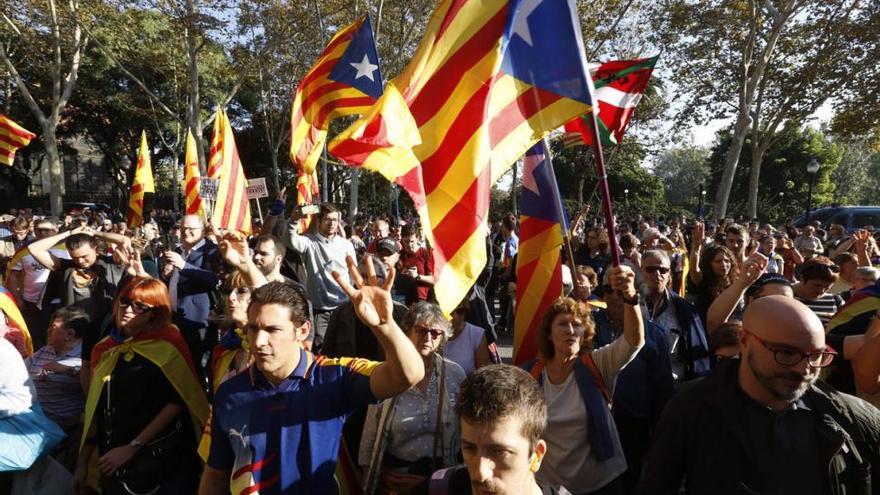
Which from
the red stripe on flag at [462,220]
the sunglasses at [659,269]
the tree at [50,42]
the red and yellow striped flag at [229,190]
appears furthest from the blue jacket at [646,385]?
the tree at [50,42]

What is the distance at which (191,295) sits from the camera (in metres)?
4.52

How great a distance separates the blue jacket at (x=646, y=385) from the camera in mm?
3162

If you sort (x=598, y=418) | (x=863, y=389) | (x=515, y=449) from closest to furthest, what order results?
(x=515, y=449)
(x=863, y=389)
(x=598, y=418)

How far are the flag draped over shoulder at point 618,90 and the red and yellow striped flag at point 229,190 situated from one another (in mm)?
3738

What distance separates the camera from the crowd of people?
1982 millimetres

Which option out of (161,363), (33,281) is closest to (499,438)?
(161,363)

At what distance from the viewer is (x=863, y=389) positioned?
2529 millimetres

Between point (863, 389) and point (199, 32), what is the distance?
16228 millimetres

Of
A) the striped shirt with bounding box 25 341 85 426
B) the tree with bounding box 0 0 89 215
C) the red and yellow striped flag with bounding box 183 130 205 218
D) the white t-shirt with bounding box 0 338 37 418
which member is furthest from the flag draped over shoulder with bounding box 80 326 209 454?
the tree with bounding box 0 0 89 215

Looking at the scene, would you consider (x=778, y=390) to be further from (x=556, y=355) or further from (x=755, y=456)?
(x=556, y=355)

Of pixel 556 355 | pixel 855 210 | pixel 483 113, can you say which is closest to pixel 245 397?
pixel 556 355

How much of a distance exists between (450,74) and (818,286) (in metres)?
3.25

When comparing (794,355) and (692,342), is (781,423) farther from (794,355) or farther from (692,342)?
(692,342)

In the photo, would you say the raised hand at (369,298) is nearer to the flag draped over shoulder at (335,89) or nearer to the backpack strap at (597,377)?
the backpack strap at (597,377)
